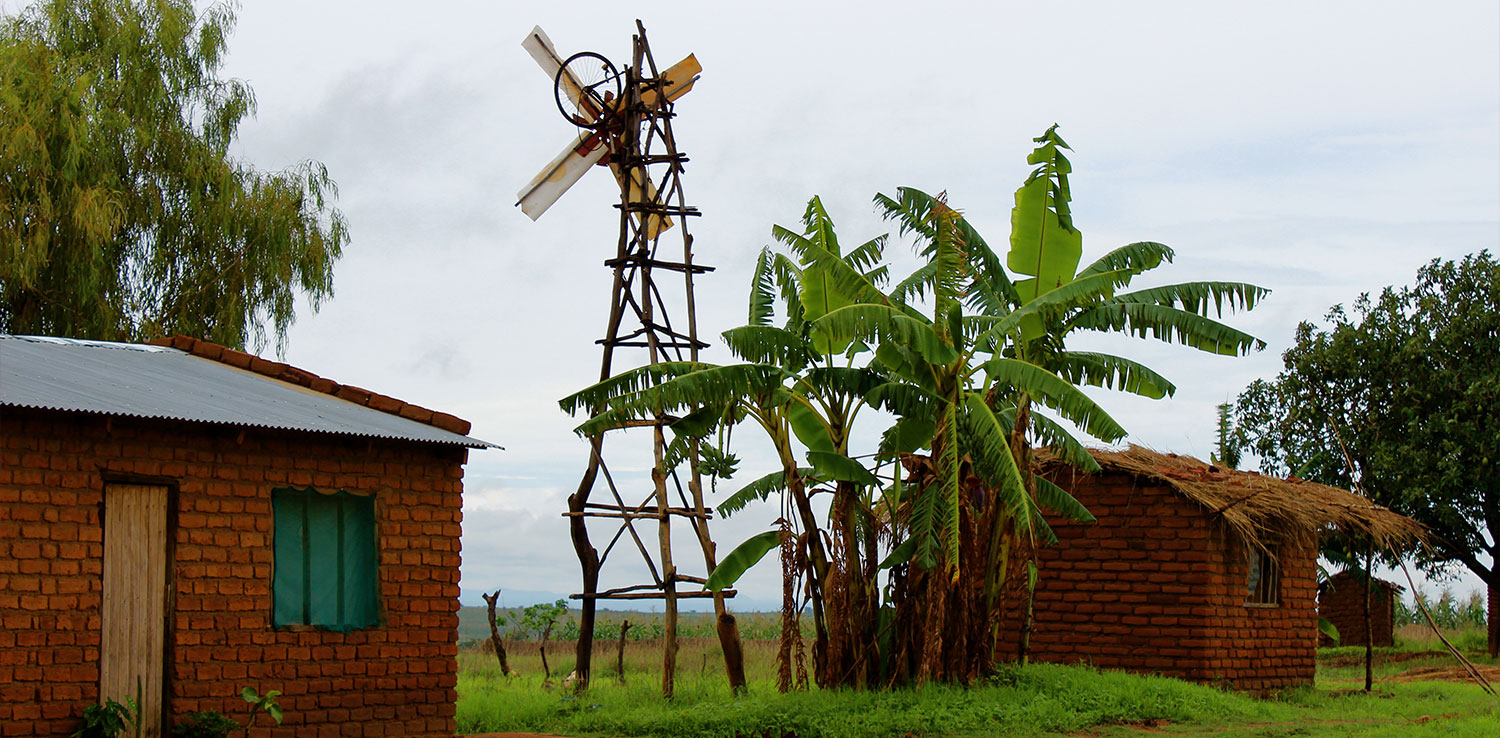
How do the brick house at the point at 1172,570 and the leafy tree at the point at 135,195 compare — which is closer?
the brick house at the point at 1172,570

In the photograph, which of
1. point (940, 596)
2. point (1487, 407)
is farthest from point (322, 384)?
point (1487, 407)

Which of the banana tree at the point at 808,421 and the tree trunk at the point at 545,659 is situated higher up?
the banana tree at the point at 808,421

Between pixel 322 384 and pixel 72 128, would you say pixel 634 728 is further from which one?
pixel 72 128

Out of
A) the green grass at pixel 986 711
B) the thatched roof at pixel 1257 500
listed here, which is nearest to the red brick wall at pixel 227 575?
the green grass at pixel 986 711

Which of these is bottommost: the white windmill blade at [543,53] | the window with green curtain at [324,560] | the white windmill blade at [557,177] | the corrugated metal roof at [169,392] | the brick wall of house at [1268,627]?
the brick wall of house at [1268,627]

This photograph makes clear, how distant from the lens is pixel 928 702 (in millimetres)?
12805

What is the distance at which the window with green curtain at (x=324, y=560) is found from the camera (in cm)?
1088

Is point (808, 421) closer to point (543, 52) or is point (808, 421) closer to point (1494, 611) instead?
point (543, 52)

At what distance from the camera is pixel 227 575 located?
10508 millimetres

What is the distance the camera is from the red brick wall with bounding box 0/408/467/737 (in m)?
9.41

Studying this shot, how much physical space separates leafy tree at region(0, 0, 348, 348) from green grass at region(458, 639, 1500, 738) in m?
9.68

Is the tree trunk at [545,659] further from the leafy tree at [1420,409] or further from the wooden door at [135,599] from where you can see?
the leafy tree at [1420,409]

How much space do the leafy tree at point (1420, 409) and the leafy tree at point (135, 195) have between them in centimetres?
1835

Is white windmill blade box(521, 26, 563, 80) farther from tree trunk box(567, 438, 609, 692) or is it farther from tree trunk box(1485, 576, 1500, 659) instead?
tree trunk box(1485, 576, 1500, 659)
